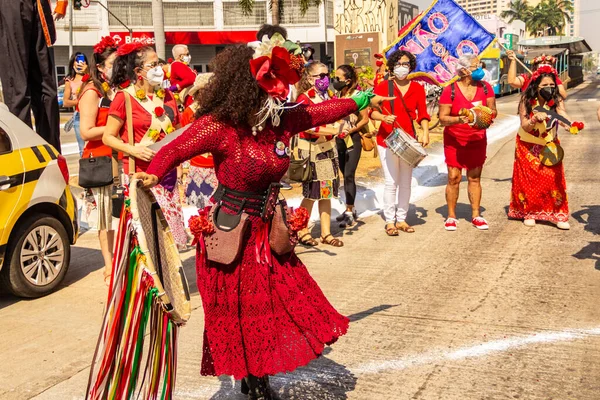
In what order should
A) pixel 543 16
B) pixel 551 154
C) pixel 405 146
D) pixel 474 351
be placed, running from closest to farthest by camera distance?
pixel 474 351
pixel 405 146
pixel 551 154
pixel 543 16

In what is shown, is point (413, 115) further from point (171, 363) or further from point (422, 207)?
point (171, 363)

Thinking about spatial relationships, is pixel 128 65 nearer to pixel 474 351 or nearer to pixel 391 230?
pixel 474 351

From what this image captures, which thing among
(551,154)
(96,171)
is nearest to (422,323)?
(96,171)

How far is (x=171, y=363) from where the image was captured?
3.87m

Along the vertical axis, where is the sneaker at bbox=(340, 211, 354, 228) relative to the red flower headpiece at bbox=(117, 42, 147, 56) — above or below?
below

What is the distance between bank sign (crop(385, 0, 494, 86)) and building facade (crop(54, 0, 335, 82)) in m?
41.2

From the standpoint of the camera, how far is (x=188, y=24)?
53.9 m

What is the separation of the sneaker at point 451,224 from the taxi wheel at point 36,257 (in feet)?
14.2

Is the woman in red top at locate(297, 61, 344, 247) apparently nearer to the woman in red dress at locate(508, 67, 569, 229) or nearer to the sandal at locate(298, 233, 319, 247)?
the sandal at locate(298, 233, 319, 247)

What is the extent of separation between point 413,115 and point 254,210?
15.9 ft

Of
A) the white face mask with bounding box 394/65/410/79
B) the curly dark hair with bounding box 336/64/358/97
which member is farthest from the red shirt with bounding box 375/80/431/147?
the curly dark hair with bounding box 336/64/358/97

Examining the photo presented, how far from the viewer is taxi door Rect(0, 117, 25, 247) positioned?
6.15 meters

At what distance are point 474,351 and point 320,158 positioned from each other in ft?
12.1

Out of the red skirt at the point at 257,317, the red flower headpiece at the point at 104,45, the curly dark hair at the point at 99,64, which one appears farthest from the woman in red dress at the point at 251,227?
the red flower headpiece at the point at 104,45
